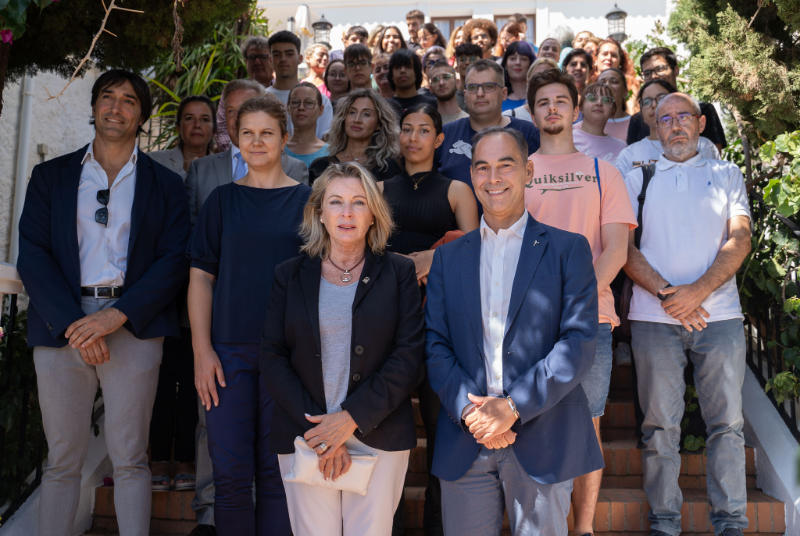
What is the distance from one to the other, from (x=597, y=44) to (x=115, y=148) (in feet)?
20.8

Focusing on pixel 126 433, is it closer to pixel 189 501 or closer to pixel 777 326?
pixel 189 501

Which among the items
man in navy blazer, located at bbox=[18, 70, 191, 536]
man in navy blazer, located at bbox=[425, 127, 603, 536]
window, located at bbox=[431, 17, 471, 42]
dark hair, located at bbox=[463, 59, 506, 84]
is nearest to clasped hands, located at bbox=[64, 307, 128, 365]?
man in navy blazer, located at bbox=[18, 70, 191, 536]

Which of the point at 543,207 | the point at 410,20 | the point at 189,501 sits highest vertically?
the point at 410,20

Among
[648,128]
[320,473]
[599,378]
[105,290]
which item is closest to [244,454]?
[320,473]

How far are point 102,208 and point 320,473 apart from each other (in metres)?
→ 1.79

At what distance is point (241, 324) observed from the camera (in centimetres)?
318

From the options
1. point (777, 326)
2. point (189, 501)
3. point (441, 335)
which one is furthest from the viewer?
point (777, 326)

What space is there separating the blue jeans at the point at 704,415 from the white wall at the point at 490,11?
10.5 meters

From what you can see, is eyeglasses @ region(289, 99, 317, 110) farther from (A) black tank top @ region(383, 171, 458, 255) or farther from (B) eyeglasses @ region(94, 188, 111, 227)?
(B) eyeglasses @ region(94, 188, 111, 227)

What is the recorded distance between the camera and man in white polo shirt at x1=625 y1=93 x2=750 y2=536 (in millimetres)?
3498

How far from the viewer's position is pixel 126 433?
10.6ft

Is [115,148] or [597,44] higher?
[597,44]

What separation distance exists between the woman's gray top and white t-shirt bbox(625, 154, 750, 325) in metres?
1.73

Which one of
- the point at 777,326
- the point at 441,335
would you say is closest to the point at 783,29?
the point at 777,326
